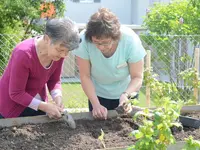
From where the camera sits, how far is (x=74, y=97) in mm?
7293

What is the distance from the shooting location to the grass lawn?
280 inches

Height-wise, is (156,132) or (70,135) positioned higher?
(156,132)

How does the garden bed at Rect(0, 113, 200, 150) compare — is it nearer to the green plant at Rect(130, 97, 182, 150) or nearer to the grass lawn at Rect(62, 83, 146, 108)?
the green plant at Rect(130, 97, 182, 150)

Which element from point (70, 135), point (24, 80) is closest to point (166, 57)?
point (70, 135)

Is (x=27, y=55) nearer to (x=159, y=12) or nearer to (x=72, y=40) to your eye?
(x=72, y=40)

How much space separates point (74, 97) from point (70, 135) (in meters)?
4.55

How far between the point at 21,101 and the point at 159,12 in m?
6.13

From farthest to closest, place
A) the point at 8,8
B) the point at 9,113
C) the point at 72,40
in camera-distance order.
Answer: the point at 8,8, the point at 9,113, the point at 72,40

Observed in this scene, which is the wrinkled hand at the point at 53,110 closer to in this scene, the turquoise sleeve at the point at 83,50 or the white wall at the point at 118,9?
the turquoise sleeve at the point at 83,50

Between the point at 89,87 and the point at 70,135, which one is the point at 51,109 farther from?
the point at 89,87

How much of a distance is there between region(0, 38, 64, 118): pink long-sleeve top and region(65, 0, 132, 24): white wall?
40.4ft

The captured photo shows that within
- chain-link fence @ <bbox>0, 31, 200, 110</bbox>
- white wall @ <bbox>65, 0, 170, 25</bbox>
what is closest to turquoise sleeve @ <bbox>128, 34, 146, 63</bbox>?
chain-link fence @ <bbox>0, 31, 200, 110</bbox>

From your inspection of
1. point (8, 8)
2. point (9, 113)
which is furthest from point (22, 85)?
point (8, 8)

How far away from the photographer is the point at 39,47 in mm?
2660
